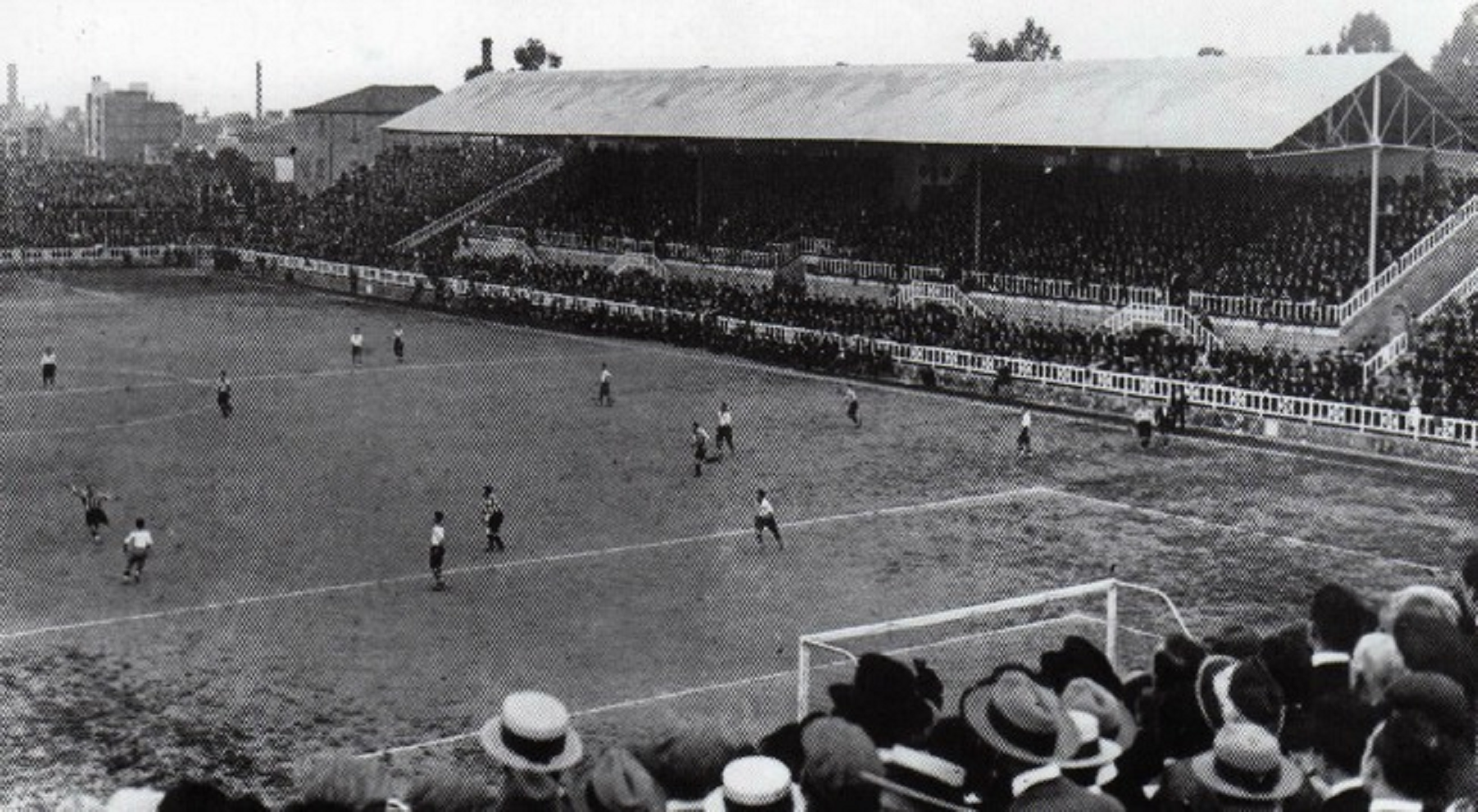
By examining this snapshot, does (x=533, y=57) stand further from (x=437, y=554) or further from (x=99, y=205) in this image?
(x=437, y=554)

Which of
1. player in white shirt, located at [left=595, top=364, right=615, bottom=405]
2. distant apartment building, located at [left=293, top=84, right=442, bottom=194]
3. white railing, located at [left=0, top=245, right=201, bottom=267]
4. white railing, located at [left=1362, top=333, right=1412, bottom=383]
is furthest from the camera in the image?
distant apartment building, located at [left=293, top=84, right=442, bottom=194]

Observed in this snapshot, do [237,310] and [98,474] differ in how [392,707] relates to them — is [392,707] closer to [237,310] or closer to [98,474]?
[98,474]

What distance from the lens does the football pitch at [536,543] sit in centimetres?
1670

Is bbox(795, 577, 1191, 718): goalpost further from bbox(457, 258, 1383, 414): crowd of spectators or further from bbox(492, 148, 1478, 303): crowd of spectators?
bbox(492, 148, 1478, 303): crowd of spectators

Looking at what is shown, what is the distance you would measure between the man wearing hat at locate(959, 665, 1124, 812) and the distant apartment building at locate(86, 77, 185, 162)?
171704 millimetres

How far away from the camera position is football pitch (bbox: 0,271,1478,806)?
54.8ft

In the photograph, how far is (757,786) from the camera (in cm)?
599

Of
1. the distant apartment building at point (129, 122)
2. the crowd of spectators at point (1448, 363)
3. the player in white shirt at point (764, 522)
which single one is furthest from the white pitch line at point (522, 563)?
the distant apartment building at point (129, 122)

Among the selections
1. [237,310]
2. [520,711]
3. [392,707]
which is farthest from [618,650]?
[237,310]

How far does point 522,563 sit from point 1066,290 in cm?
2517

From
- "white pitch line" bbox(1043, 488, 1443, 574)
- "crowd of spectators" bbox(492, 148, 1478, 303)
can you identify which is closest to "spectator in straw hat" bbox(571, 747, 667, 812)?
"white pitch line" bbox(1043, 488, 1443, 574)

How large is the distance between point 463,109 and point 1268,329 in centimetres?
3820

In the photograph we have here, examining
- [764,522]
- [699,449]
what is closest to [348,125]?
[699,449]

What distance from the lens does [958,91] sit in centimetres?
5022
